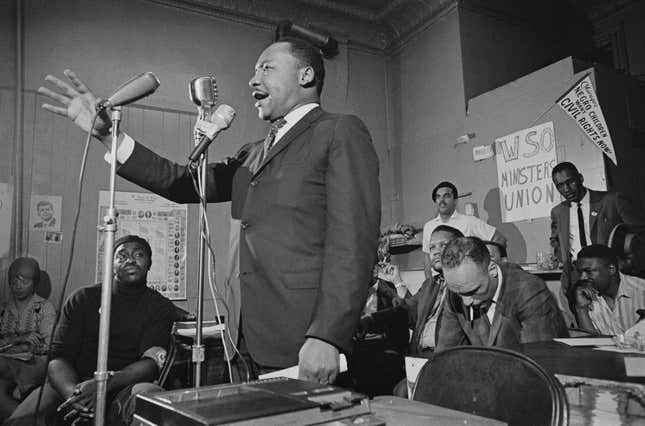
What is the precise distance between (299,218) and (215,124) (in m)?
0.37

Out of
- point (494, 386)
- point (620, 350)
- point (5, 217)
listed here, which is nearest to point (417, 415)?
point (494, 386)

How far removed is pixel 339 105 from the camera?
18.6 ft

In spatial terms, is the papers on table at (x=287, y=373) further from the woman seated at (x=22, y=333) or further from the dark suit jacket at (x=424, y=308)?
the woman seated at (x=22, y=333)

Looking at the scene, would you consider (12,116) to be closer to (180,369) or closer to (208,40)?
(208,40)

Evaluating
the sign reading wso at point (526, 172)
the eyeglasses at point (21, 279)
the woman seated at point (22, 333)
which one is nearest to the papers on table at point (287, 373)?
the woman seated at point (22, 333)

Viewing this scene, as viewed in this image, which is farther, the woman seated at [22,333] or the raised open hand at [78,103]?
the woman seated at [22,333]

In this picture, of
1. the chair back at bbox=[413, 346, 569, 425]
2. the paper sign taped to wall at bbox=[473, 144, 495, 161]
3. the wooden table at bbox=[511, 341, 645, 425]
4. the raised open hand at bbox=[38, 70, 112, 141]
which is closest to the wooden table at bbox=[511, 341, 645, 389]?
the wooden table at bbox=[511, 341, 645, 425]

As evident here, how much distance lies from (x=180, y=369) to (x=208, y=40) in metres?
3.59

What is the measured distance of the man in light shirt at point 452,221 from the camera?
4359 mm

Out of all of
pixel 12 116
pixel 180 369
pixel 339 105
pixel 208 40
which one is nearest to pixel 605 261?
pixel 180 369

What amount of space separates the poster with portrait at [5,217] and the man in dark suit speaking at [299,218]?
3329mm

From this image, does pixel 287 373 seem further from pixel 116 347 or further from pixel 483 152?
pixel 483 152

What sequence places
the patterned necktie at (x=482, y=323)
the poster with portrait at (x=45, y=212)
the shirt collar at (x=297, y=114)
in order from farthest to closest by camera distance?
1. the poster with portrait at (x=45, y=212)
2. the patterned necktie at (x=482, y=323)
3. the shirt collar at (x=297, y=114)

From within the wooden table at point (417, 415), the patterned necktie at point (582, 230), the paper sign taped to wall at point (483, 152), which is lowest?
the wooden table at point (417, 415)
